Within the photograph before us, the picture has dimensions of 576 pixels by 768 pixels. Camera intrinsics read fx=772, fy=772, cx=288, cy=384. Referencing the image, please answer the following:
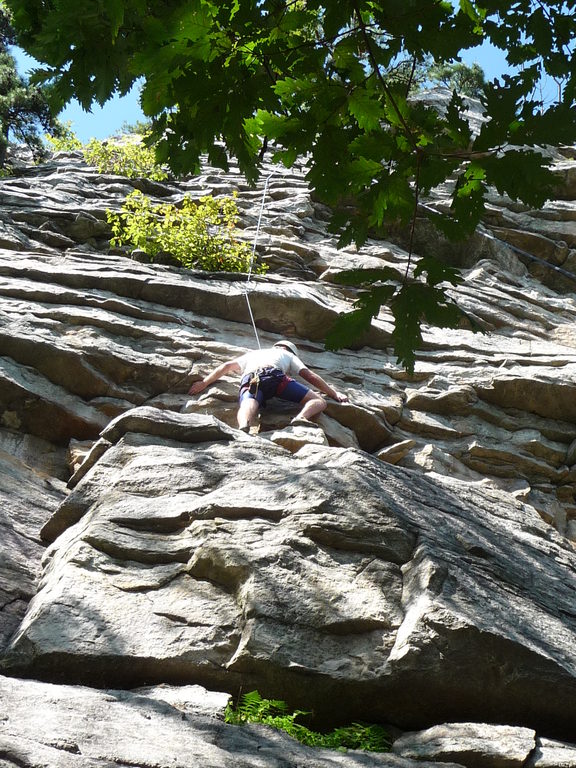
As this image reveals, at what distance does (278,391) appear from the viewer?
340 inches

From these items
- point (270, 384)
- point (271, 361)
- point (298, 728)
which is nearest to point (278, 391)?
point (270, 384)

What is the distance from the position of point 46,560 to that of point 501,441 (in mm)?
6009

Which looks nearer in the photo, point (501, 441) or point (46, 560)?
point (46, 560)

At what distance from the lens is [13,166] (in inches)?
763

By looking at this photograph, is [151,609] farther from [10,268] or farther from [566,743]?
[10,268]

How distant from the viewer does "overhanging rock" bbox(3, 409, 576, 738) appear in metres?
4.27

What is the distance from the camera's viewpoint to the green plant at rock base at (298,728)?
3.93m

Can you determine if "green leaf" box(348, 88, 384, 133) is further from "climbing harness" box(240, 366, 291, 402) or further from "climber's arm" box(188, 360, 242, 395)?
"climber's arm" box(188, 360, 242, 395)

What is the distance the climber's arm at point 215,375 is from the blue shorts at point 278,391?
1.66 ft

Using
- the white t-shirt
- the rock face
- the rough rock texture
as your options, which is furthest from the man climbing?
the rough rock texture

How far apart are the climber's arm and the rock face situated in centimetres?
16

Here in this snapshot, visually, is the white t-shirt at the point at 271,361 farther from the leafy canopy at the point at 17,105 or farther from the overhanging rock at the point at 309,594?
the leafy canopy at the point at 17,105

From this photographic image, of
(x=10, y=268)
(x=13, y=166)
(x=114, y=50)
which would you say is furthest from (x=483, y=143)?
(x=13, y=166)

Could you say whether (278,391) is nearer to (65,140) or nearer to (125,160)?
(125,160)
